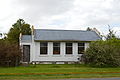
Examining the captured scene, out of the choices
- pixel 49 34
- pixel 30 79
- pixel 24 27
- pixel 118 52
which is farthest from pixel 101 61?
pixel 24 27

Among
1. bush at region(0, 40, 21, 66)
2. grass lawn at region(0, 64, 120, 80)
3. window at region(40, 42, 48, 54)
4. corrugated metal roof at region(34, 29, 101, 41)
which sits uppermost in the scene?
corrugated metal roof at region(34, 29, 101, 41)

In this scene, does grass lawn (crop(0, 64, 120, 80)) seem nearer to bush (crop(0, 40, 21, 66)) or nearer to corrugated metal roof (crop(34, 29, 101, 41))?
bush (crop(0, 40, 21, 66))

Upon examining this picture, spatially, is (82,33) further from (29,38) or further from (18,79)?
(18,79)

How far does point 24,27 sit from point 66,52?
19890mm

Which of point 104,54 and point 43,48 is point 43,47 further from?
point 104,54

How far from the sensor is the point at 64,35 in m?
33.3

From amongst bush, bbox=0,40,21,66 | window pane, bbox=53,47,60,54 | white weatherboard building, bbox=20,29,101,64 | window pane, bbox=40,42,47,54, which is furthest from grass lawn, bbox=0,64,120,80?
window pane, bbox=53,47,60,54

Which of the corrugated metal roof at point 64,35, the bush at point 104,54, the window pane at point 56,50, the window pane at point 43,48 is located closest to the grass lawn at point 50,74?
the bush at point 104,54

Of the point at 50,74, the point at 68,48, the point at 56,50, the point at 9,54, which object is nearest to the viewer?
the point at 50,74

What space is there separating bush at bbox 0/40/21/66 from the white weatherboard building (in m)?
4.66

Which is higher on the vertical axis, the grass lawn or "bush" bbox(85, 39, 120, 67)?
"bush" bbox(85, 39, 120, 67)

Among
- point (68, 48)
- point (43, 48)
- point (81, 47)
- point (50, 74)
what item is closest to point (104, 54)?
point (81, 47)

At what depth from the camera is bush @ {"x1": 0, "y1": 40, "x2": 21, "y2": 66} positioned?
2498cm

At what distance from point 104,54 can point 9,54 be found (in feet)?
32.7
